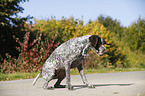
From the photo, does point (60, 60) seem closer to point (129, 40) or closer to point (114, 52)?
point (114, 52)

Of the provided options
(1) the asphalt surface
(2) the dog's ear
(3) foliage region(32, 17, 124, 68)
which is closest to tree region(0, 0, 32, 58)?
(3) foliage region(32, 17, 124, 68)

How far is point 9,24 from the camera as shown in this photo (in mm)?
15719

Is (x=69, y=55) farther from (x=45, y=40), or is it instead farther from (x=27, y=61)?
(x=45, y=40)

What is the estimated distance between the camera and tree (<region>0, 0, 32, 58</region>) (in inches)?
578

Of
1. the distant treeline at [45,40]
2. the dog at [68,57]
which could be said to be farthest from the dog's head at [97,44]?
the distant treeline at [45,40]

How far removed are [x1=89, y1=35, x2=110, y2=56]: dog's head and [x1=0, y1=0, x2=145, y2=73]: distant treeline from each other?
8560 mm

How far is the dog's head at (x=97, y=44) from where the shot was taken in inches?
230

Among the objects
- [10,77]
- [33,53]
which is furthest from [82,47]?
[33,53]

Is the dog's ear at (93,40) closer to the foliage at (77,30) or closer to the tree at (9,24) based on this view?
the tree at (9,24)

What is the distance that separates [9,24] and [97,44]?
11.4 meters

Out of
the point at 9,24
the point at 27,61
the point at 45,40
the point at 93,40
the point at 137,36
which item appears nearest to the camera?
the point at 93,40

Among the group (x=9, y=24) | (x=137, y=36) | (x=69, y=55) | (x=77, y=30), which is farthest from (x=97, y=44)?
(x=137, y=36)

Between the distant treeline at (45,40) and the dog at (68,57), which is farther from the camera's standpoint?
the distant treeline at (45,40)

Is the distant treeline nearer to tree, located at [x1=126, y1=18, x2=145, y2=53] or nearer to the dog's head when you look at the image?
tree, located at [x1=126, y1=18, x2=145, y2=53]
